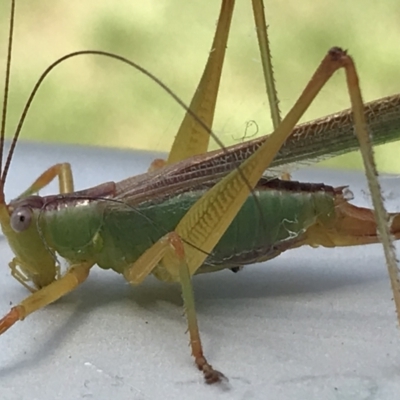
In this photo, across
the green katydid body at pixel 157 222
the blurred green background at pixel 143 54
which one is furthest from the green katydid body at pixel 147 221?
the blurred green background at pixel 143 54

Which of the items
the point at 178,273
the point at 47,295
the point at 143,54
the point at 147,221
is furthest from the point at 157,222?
the point at 143,54

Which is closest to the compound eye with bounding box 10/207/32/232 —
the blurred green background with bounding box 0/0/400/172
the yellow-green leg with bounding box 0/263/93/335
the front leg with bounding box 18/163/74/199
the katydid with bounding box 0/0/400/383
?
the katydid with bounding box 0/0/400/383

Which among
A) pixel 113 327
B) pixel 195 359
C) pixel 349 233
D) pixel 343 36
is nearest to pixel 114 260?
pixel 113 327

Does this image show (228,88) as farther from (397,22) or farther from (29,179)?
(397,22)

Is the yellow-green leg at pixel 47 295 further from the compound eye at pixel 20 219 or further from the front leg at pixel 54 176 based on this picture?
the front leg at pixel 54 176

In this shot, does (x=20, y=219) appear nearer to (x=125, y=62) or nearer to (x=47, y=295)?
(x=47, y=295)

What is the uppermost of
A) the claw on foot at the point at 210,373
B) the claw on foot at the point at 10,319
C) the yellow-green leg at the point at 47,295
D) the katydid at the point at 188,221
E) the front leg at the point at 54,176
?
the front leg at the point at 54,176
